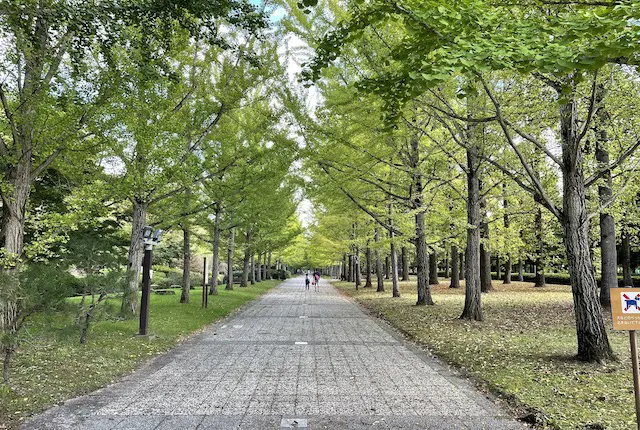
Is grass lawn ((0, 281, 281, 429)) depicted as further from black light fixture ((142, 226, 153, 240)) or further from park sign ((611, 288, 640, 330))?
park sign ((611, 288, 640, 330))

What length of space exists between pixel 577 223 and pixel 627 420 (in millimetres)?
3392

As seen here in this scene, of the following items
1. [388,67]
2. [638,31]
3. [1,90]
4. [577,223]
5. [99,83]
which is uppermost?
[388,67]

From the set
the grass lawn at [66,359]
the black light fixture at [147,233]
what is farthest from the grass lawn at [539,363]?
the black light fixture at [147,233]

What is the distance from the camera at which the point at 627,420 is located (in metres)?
4.12

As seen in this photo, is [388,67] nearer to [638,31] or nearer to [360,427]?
[638,31]

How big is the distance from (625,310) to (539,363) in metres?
3.00

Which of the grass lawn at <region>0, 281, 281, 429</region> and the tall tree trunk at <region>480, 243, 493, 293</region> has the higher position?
the tall tree trunk at <region>480, 243, 493, 293</region>

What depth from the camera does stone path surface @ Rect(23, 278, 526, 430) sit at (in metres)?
4.23

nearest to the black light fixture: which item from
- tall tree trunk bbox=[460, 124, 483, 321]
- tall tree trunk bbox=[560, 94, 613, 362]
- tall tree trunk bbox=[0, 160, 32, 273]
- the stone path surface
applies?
the stone path surface

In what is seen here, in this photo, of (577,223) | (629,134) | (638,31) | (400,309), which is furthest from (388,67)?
(400,309)

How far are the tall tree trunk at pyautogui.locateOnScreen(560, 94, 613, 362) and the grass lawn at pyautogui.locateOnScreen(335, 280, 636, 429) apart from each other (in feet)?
1.03

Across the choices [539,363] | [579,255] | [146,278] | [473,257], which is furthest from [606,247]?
[146,278]

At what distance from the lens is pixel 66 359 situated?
6.59 metres

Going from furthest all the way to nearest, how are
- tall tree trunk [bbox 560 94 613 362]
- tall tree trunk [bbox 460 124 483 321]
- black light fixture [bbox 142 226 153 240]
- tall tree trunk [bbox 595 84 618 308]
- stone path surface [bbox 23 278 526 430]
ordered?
tall tree trunk [bbox 595 84 618 308]
tall tree trunk [bbox 460 124 483 321]
black light fixture [bbox 142 226 153 240]
tall tree trunk [bbox 560 94 613 362]
stone path surface [bbox 23 278 526 430]
